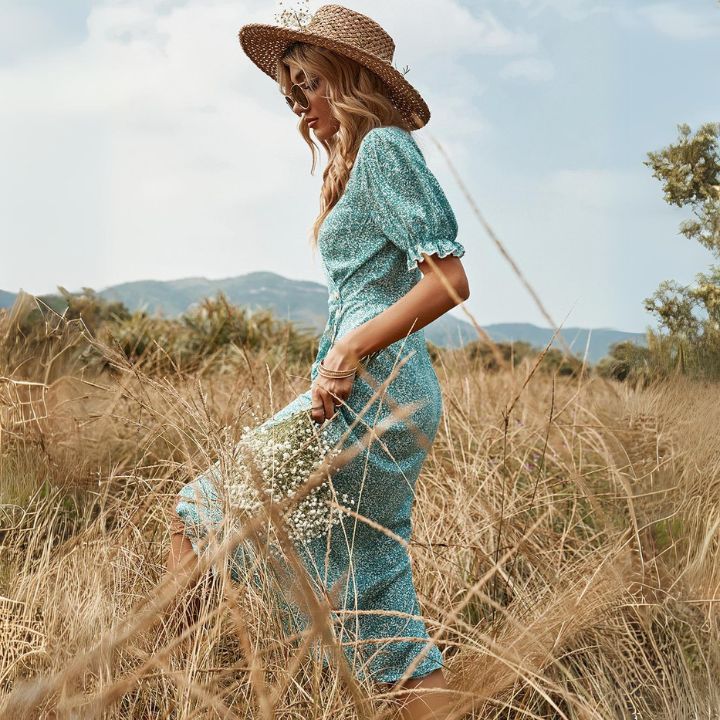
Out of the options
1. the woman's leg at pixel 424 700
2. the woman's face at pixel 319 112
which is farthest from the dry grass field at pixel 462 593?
the woman's face at pixel 319 112

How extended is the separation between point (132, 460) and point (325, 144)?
2038 mm

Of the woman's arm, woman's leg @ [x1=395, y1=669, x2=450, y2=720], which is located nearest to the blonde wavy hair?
the woman's arm

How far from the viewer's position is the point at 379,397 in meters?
1.99

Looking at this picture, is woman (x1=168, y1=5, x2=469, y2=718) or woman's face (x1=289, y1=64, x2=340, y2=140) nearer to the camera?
woman (x1=168, y1=5, x2=469, y2=718)

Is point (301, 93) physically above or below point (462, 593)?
above

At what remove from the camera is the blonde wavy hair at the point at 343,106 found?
7.01ft

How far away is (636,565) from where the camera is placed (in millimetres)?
2229

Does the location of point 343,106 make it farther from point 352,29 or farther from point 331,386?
point 331,386

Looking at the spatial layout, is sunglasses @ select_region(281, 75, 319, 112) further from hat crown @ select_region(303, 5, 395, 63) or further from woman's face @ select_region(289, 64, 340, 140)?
hat crown @ select_region(303, 5, 395, 63)

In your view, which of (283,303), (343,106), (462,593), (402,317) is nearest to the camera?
(402,317)

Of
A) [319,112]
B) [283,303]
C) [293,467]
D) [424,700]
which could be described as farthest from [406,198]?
[283,303]

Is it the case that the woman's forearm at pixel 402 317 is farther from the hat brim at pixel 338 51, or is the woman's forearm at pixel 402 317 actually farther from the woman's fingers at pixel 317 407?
the hat brim at pixel 338 51

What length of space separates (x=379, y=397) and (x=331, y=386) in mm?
171

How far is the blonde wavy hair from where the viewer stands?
7.01ft
